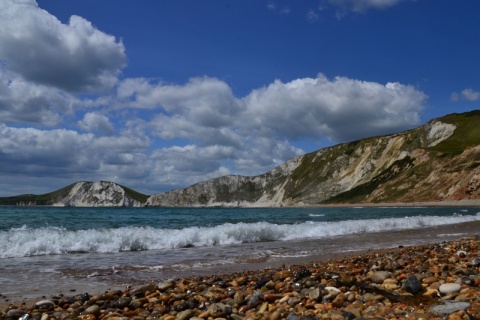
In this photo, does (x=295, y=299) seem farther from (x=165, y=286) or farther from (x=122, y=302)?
(x=122, y=302)

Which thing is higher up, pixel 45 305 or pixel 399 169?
pixel 399 169

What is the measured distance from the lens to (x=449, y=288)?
670 centimetres

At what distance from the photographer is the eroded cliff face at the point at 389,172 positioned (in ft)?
377

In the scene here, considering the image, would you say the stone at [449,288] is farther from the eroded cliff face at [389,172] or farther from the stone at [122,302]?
the eroded cliff face at [389,172]

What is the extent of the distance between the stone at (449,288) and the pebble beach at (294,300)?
0.05 ft

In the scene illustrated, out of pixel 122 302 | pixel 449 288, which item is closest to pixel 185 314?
pixel 122 302

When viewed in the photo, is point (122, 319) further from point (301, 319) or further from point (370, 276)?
point (370, 276)

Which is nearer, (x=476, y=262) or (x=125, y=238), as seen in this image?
(x=476, y=262)

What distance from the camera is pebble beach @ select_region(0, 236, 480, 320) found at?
19.5 feet

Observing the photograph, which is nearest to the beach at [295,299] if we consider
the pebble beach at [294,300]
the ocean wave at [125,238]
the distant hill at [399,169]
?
the pebble beach at [294,300]

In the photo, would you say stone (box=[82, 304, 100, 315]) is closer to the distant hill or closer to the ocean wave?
the ocean wave

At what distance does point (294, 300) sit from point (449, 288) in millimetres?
2429

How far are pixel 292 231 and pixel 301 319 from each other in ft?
64.3

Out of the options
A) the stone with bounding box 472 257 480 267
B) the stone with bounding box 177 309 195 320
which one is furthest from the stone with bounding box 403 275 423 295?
the stone with bounding box 177 309 195 320
